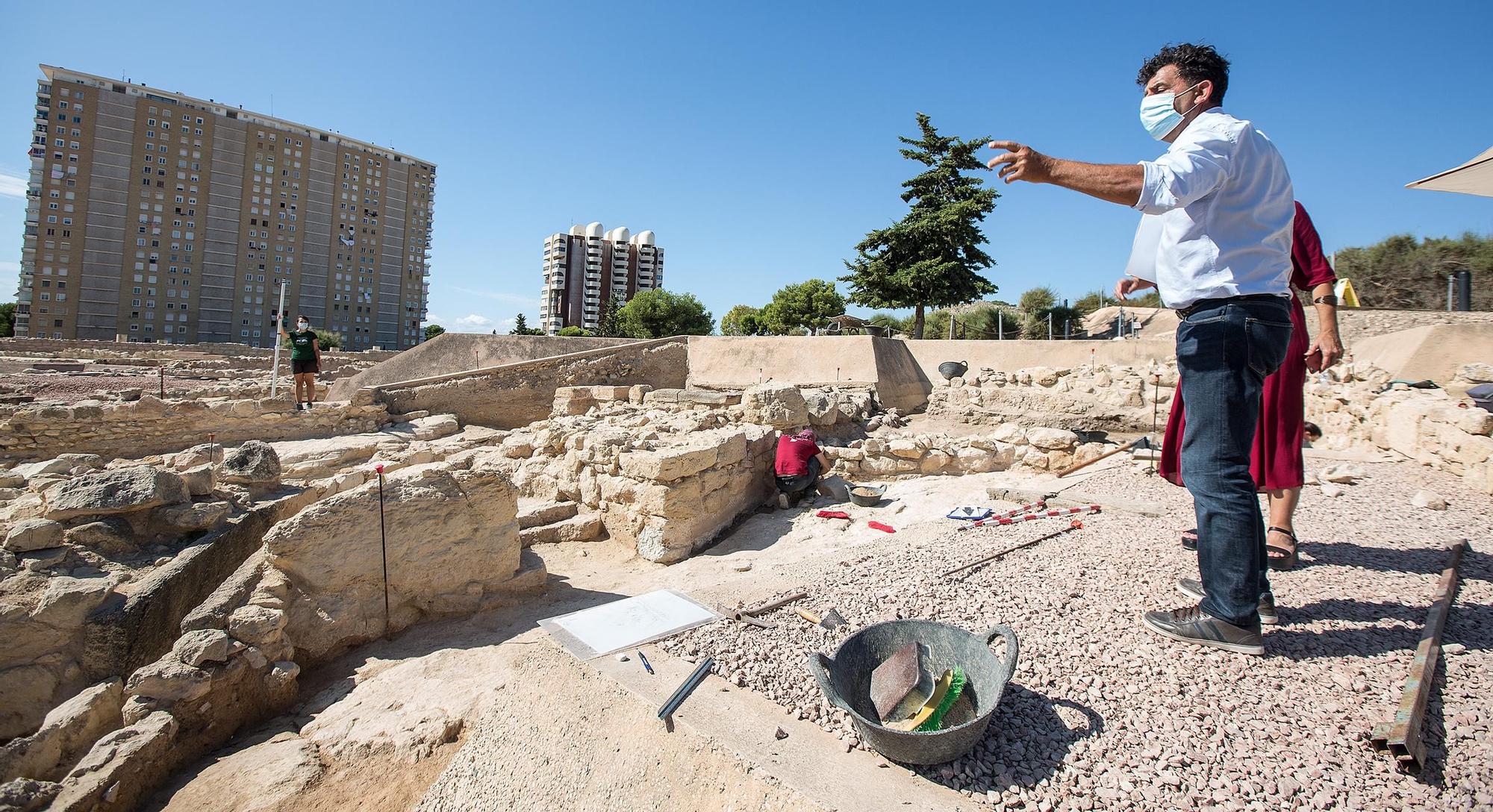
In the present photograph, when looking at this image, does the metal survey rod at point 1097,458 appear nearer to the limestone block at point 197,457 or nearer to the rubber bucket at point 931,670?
the rubber bucket at point 931,670

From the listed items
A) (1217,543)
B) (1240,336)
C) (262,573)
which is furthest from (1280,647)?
(262,573)

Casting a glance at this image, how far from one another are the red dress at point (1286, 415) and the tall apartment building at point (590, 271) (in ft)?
239

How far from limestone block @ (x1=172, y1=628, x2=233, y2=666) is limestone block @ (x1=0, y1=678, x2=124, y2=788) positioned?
1.08ft

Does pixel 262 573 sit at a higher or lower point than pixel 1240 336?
lower

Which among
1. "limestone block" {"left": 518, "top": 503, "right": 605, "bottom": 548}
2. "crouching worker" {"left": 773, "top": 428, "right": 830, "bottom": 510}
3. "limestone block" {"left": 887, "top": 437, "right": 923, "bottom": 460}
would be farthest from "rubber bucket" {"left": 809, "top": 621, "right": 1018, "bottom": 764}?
"limestone block" {"left": 887, "top": 437, "right": 923, "bottom": 460}

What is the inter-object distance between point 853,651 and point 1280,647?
1.52 metres

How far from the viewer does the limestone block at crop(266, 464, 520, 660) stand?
10.9 ft

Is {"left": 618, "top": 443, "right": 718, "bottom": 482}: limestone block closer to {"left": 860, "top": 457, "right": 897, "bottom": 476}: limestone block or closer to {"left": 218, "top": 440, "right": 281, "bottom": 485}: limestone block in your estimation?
{"left": 860, "top": 457, "right": 897, "bottom": 476}: limestone block

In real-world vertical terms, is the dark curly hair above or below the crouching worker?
above

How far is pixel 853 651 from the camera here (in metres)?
2.16

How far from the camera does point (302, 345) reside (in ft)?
35.9

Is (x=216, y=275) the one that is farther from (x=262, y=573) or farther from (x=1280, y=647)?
(x=1280, y=647)

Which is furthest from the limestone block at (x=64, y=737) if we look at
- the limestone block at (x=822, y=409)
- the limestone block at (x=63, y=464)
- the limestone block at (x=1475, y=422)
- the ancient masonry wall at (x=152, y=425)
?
the limestone block at (x=1475, y=422)

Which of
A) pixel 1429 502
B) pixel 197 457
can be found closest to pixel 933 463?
pixel 1429 502
